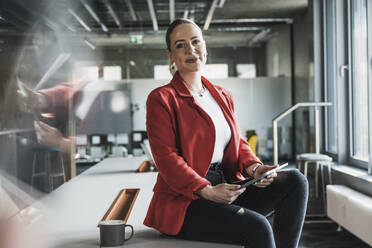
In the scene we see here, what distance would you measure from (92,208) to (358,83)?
3.33m

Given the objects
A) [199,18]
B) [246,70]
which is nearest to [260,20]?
[246,70]

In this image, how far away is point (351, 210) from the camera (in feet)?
11.1

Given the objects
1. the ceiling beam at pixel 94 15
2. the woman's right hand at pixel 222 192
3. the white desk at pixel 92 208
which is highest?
the ceiling beam at pixel 94 15

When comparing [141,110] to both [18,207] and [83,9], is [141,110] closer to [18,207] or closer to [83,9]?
[83,9]

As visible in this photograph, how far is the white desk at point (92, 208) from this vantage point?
1.59 metres

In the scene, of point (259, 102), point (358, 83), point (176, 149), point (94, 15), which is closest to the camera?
point (176, 149)

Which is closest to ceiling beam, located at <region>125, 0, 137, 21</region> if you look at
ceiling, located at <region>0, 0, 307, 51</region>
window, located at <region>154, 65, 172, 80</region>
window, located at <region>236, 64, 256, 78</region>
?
ceiling, located at <region>0, 0, 307, 51</region>

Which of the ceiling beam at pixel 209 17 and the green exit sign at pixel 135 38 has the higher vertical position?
the ceiling beam at pixel 209 17

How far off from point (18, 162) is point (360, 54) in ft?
12.0

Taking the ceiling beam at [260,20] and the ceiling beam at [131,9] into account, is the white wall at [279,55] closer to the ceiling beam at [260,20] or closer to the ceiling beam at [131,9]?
the ceiling beam at [260,20]

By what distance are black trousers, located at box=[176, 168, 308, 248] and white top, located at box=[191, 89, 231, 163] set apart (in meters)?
0.07

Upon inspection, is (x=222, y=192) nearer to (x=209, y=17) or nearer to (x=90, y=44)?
(x=90, y=44)

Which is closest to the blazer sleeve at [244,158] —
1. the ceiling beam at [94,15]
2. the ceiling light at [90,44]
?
the ceiling light at [90,44]

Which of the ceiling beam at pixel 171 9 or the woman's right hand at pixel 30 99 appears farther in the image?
the ceiling beam at pixel 171 9
